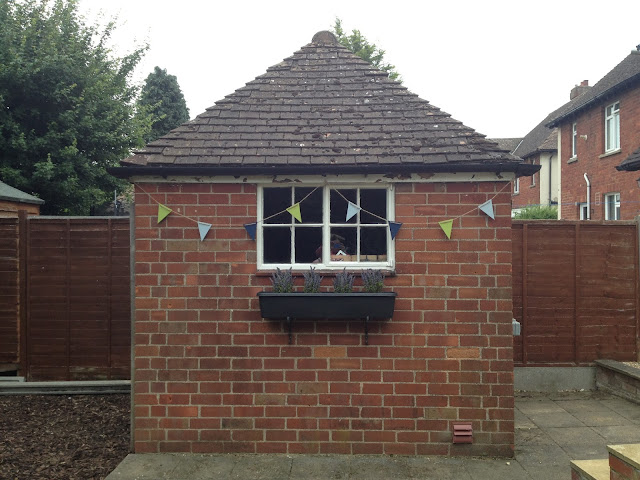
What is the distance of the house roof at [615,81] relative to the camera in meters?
15.9

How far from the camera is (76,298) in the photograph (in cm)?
733

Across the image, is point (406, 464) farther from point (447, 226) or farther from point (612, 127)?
point (612, 127)

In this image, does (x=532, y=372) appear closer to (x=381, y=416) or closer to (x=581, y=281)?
(x=581, y=281)

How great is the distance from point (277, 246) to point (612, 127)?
1619 cm

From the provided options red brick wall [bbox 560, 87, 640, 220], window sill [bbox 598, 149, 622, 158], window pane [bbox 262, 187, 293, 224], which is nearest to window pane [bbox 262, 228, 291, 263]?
window pane [bbox 262, 187, 293, 224]

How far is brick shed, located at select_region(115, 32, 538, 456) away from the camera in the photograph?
5270mm

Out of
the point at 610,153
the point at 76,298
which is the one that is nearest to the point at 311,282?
the point at 76,298

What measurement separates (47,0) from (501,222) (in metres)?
13.3

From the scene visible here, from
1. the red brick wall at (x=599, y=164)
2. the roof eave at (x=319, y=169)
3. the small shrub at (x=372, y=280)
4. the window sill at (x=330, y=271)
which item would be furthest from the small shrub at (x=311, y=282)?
the red brick wall at (x=599, y=164)

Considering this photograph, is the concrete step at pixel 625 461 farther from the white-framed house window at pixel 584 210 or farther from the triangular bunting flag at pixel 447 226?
the white-framed house window at pixel 584 210

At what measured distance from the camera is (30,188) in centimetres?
1251

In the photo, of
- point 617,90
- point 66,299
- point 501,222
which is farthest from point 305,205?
point 617,90

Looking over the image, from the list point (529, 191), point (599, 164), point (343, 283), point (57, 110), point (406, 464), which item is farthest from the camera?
point (529, 191)

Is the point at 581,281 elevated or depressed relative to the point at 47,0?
depressed
